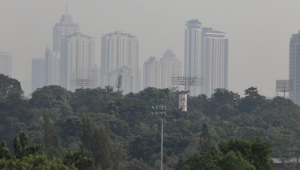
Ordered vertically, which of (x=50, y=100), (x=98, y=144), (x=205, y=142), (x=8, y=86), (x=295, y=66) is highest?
(x=295, y=66)

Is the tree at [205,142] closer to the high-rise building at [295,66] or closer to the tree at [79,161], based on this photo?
the tree at [79,161]

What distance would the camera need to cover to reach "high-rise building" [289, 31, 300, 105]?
7421 inches

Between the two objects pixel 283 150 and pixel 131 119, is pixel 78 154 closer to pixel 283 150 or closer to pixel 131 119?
pixel 283 150

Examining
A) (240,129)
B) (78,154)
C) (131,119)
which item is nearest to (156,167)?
(240,129)

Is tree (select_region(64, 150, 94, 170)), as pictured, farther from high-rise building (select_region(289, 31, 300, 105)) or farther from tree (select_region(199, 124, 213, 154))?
high-rise building (select_region(289, 31, 300, 105))

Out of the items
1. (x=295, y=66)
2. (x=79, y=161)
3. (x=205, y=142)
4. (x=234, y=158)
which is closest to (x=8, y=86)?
(x=205, y=142)

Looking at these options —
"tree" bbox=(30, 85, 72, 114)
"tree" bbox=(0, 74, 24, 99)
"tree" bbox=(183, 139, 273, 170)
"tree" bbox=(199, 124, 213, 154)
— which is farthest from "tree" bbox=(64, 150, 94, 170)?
"tree" bbox=(30, 85, 72, 114)

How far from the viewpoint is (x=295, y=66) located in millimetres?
190250

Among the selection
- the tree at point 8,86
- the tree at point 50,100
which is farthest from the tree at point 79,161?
the tree at point 50,100

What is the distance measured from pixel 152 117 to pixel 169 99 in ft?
31.4

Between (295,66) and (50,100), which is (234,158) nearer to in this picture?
(50,100)

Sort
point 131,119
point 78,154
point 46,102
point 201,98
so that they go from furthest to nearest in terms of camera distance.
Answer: point 201,98 < point 46,102 < point 131,119 < point 78,154

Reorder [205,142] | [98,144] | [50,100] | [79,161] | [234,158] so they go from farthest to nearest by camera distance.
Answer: [50,100]
[205,142]
[98,144]
[234,158]
[79,161]

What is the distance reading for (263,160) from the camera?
38.2 metres
